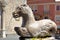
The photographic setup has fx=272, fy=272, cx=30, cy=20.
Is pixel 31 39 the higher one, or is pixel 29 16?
pixel 29 16

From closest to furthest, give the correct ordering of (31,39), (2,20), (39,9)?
(31,39) < (2,20) < (39,9)

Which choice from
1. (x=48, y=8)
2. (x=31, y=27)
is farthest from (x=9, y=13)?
(x=48, y=8)

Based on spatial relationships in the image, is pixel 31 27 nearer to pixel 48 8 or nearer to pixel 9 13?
pixel 9 13

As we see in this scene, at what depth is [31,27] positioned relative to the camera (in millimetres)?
3691

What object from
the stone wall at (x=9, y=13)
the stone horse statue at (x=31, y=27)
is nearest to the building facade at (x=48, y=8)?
the stone wall at (x=9, y=13)

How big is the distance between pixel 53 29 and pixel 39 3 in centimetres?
3330

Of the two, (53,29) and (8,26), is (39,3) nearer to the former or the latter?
(8,26)

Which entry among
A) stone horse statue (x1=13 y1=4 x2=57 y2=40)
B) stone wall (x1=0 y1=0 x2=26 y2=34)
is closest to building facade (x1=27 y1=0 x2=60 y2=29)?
stone wall (x1=0 y1=0 x2=26 y2=34)

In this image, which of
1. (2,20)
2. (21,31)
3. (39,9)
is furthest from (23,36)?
(39,9)

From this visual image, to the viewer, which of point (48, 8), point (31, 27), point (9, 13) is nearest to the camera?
point (31, 27)

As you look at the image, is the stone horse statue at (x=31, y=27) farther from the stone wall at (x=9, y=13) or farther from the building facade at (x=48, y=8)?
the building facade at (x=48, y=8)

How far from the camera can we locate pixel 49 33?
3791 millimetres

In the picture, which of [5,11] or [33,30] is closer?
[33,30]

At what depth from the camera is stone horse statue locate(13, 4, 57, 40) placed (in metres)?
3.69
